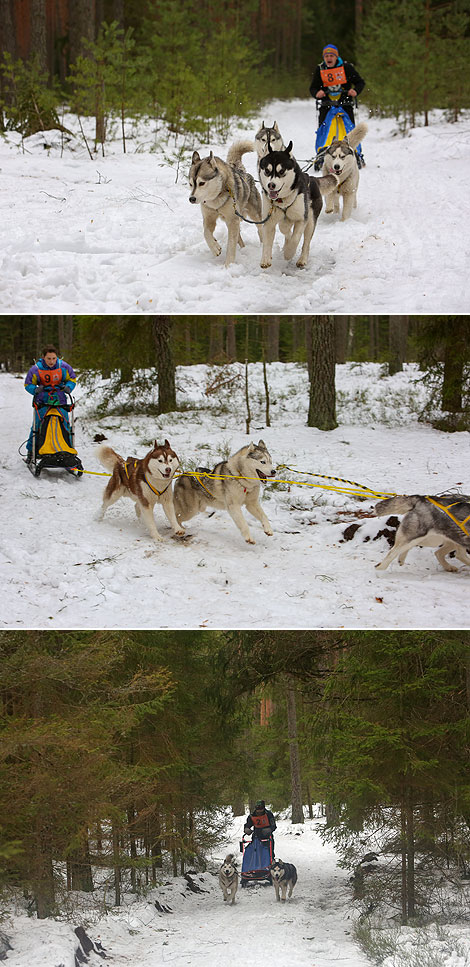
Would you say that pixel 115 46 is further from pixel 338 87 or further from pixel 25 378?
pixel 25 378

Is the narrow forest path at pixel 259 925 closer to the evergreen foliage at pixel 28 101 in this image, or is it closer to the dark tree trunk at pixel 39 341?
the dark tree trunk at pixel 39 341

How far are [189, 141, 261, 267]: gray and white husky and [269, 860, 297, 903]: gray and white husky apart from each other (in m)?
6.29

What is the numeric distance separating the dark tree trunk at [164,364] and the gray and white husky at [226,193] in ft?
Result: 2.14

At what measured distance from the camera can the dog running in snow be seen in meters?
5.00

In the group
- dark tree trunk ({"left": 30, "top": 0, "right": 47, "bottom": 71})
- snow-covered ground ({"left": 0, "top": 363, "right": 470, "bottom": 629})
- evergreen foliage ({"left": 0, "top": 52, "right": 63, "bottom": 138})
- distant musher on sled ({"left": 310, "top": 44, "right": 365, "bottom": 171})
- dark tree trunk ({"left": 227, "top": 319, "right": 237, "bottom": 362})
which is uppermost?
dark tree trunk ({"left": 30, "top": 0, "right": 47, "bottom": 71})

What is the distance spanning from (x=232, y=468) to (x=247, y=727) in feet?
→ 14.5

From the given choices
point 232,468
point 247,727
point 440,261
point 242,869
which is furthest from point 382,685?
point 440,261

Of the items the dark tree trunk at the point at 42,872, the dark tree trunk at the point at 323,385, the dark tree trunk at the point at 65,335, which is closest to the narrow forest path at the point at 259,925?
the dark tree trunk at the point at 42,872

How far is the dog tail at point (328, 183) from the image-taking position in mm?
5527

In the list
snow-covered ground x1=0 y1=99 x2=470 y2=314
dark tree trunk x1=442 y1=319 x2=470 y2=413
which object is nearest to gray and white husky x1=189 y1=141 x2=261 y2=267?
snow-covered ground x1=0 y1=99 x2=470 y2=314

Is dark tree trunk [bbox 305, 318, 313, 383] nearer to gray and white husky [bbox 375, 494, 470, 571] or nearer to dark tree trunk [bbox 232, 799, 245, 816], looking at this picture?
gray and white husky [bbox 375, 494, 470, 571]

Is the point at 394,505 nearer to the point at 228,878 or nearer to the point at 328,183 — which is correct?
the point at 328,183

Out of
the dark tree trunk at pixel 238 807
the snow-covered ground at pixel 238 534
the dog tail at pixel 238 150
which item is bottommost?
the dark tree trunk at pixel 238 807

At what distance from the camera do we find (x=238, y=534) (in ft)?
17.0
